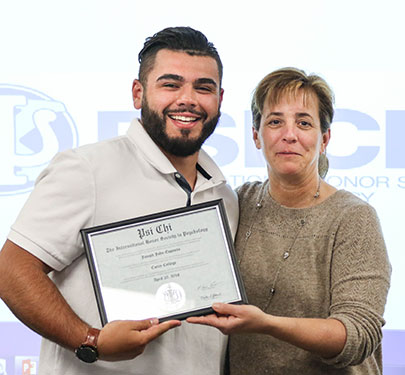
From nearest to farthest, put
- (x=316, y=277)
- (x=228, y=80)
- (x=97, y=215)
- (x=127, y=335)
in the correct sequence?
(x=127, y=335), (x=97, y=215), (x=316, y=277), (x=228, y=80)

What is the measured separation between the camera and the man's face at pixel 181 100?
1936 millimetres

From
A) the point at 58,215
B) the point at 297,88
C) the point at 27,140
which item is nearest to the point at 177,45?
the point at 297,88

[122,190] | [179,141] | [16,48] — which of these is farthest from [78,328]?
[16,48]

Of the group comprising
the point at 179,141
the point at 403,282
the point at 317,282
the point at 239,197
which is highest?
the point at 179,141

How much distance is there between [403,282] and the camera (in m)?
3.34

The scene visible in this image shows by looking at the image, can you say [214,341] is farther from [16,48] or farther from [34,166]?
[16,48]

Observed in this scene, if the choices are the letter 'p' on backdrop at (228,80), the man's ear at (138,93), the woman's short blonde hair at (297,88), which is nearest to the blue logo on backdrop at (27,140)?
the letter 'p' on backdrop at (228,80)

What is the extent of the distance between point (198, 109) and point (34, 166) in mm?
1733

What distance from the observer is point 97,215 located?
1.75 m

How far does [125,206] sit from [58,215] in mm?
182

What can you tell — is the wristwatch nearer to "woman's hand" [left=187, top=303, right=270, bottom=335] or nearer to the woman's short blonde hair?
"woman's hand" [left=187, top=303, right=270, bottom=335]

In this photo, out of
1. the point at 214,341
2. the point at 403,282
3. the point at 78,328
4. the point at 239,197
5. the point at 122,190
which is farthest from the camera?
the point at 403,282

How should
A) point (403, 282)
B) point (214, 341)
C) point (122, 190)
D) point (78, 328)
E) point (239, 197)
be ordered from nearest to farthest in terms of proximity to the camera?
1. point (78, 328)
2. point (122, 190)
3. point (214, 341)
4. point (239, 197)
5. point (403, 282)

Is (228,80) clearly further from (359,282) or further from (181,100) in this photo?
(359,282)
